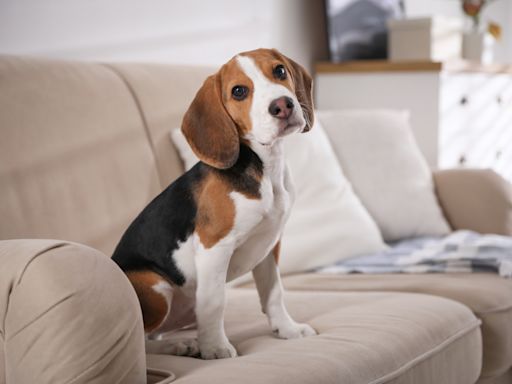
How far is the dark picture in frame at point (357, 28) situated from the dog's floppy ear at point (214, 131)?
2219mm

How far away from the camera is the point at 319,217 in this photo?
2.28m

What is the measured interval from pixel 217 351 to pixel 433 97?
6.96ft

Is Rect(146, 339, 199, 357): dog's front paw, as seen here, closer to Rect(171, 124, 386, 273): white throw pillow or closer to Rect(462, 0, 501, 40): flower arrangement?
Rect(171, 124, 386, 273): white throw pillow

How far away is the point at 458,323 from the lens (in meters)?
1.69

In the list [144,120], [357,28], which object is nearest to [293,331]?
[144,120]

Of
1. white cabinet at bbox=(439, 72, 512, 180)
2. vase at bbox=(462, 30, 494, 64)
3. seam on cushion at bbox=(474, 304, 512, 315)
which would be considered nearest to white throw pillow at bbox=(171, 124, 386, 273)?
seam on cushion at bbox=(474, 304, 512, 315)

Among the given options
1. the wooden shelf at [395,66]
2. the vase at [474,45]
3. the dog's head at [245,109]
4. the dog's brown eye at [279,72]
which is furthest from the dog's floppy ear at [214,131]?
the vase at [474,45]

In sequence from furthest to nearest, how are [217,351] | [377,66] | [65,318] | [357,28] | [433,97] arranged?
[357,28]
[377,66]
[433,97]
[217,351]
[65,318]

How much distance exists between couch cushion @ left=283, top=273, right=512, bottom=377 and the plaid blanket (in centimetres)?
5

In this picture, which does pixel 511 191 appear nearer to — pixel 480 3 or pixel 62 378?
pixel 480 3

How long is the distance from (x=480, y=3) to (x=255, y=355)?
9.70 feet

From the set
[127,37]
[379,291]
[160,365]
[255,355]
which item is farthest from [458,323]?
[127,37]

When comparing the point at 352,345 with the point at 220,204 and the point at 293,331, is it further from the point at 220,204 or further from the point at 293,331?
the point at 220,204

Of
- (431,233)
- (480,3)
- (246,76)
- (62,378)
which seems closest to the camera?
(62,378)
